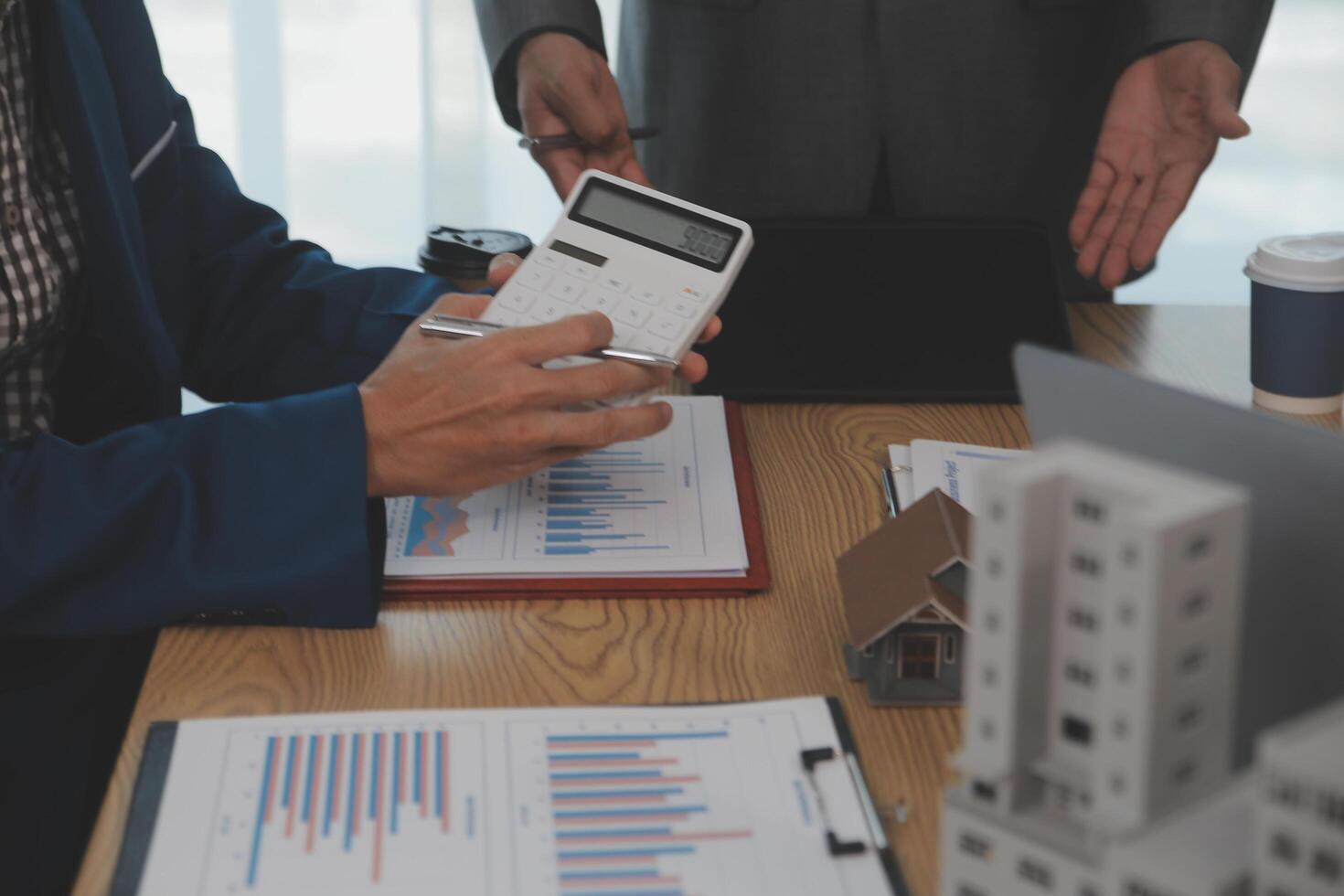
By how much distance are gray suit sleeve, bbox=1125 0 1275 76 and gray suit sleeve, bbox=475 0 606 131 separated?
48 centimetres

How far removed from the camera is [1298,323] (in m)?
1.05

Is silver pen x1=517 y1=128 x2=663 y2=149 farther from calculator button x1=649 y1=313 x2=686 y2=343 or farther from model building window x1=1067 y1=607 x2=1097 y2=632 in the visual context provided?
model building window x1=1067 y1=607 x2=1097 y2=632

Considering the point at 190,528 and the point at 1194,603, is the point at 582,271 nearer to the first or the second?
the point at 190,528

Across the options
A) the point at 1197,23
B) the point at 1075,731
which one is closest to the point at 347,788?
the point at 1075,731

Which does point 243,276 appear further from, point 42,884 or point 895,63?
point 895,63

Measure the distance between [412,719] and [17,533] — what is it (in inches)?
9.7

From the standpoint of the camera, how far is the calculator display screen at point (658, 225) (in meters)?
0.90

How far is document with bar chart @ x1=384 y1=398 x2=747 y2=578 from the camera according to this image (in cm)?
81

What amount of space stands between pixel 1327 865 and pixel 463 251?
3.06ft

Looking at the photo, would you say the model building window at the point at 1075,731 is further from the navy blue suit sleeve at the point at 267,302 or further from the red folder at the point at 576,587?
the navy blue suit sleeve at the point at 267,302

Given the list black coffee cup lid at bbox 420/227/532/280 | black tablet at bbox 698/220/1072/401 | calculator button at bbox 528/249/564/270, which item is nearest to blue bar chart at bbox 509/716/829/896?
calculator button at bbox 528/249/564/270

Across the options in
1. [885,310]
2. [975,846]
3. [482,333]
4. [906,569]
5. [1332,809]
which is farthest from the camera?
[885,310]

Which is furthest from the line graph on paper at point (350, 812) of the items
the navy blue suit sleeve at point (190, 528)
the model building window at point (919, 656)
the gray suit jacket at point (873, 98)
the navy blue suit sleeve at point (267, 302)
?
the gray suit jacket at point (873, 98)

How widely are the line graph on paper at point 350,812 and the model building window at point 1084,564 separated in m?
0.29
